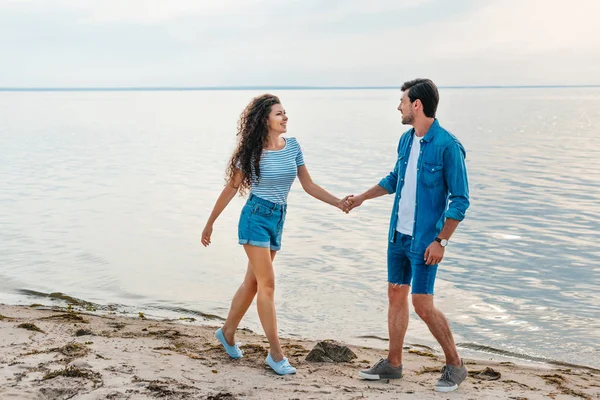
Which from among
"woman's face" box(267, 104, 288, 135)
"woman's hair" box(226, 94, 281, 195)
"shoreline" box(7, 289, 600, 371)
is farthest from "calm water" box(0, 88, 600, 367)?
"woman's face" box(267, 104, 288, 135)

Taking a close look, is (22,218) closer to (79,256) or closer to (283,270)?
(79,256)

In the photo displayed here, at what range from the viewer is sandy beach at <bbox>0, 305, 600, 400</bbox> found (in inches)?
197

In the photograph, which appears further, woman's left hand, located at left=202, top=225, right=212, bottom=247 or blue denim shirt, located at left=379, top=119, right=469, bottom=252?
woman's left hand, located at left=202, top=225, right=212, bottom=247

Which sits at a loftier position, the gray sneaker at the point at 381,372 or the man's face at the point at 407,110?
the man's face at the point at 407,110

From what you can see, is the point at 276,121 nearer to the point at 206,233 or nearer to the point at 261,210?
the point at 261,210

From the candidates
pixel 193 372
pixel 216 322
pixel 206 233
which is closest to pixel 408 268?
pixel 206 233

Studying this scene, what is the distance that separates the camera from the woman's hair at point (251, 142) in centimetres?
551

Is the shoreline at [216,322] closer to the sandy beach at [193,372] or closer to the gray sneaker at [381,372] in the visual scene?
the sandy beach at [193,372]

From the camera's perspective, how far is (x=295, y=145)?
575 cm

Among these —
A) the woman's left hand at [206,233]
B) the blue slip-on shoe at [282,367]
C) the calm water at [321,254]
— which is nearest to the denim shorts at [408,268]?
the blue slip-on shoe at [282,367]

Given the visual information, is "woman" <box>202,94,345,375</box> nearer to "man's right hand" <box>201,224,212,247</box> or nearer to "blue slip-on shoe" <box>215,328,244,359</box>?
"man's right hand" <box>201,224,212,247</box>

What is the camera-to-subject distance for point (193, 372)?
5469 mm

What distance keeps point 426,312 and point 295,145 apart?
5.54 ft

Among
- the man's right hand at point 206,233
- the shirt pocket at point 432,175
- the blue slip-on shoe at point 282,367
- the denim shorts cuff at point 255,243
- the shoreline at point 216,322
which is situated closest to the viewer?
the shirt pocket at point 432,175
